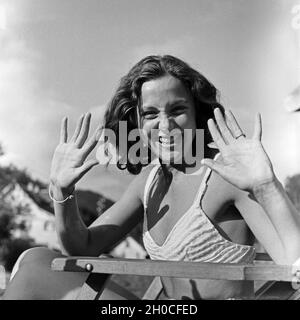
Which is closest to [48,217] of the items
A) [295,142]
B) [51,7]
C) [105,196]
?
[105,196]

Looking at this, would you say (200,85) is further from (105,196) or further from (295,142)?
(105,196)

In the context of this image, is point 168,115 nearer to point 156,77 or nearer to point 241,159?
point 156,77

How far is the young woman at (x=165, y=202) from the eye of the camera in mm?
925

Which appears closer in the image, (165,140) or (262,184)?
(262,184)

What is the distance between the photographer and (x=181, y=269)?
795 mm

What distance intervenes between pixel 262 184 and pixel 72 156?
316 mm

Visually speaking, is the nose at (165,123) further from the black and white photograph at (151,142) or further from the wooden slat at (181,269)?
the wooden slat at (181,269)

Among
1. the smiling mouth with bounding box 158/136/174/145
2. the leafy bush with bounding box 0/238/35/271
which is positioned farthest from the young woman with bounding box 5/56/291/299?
the leafy bush with bounding box 0/238/35/271

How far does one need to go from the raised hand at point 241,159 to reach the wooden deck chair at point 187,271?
4.6 inches

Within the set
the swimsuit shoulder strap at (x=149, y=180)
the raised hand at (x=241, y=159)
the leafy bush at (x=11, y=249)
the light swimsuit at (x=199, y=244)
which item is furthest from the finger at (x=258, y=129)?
the leafy bush at (x=11, y=249)

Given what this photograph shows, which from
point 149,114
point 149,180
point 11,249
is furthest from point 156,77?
point 11,249

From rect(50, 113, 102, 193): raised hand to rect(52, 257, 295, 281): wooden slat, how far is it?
15 cm

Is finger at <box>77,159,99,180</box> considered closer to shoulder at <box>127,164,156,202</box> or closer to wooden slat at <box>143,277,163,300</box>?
shoulder at <box>127,164,156,202</box>

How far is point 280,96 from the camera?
112cm
